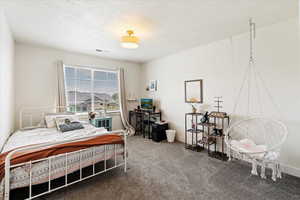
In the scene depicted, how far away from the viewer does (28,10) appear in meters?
1.99

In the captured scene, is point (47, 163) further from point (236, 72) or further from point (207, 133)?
point (236, 72)

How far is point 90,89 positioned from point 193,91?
3.03 metres

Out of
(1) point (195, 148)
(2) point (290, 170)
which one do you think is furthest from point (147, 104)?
(2) point (290, 170)

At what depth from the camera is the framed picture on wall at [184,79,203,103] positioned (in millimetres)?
3418

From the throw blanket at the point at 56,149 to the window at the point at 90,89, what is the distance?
230 centimetres

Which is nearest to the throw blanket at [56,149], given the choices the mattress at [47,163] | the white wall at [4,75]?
the mattress at [47,163]

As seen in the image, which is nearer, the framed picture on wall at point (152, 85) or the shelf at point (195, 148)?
the shelf at point (195, 148)

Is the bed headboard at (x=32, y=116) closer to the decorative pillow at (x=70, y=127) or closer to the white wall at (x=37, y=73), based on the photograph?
the white wall at (x=37, y=73)

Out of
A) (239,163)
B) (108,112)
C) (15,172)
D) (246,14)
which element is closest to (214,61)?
(246,14)

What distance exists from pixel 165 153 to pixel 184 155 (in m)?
0.41

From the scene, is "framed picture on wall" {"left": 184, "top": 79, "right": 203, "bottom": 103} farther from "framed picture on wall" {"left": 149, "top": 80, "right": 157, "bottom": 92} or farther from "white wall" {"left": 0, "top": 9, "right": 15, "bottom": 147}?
"white wall" {"left": 0, "top": 9, "right": 15, "bottom": 147}

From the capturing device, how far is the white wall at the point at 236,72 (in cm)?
221

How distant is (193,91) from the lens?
357 cm

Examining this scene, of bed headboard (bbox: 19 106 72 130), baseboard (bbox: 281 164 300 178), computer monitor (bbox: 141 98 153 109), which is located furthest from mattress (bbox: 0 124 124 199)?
baseboard (bbox: 281 164 300 178)
